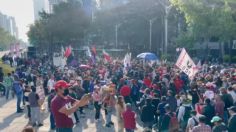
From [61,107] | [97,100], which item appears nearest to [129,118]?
[97,100]

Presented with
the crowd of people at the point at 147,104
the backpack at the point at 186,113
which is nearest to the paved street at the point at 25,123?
the crowd of people at the point at 147,104

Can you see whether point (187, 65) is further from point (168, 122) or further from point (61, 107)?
point (61, 107)

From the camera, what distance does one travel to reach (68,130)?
25.3 ft

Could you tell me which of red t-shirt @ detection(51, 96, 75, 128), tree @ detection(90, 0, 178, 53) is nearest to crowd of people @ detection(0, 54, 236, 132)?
red t-shirt @ detection(51, 96, 75, 128)

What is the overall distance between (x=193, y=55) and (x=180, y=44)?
9.89 meters

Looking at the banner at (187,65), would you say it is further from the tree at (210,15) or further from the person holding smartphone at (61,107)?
the tree at (210,15)

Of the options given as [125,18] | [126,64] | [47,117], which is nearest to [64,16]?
[125,18]

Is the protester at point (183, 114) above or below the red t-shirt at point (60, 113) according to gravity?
below

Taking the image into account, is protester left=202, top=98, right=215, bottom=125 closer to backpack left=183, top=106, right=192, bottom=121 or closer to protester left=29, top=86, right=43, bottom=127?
backpack left=183, top=106, right=192, bottom=121

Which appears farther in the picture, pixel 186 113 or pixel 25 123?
pixel 25 123

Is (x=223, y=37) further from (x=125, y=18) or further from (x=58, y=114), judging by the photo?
(x=58, y=114)

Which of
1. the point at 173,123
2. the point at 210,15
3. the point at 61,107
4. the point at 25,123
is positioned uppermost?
the point at 210,15

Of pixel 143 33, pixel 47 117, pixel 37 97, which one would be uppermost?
pixel 143 33

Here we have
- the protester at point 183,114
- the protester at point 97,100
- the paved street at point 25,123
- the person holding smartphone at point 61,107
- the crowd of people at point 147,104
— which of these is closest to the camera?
the person holding smartphone at point 61,107
